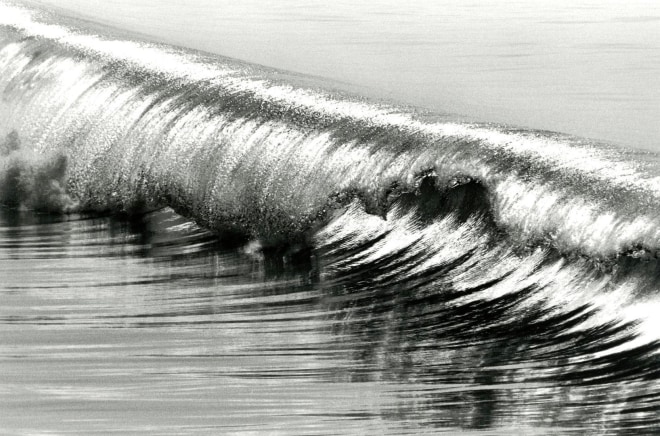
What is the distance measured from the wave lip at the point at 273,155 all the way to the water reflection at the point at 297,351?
300mm

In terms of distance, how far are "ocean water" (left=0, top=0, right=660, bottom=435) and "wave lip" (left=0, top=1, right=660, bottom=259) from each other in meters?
0.02

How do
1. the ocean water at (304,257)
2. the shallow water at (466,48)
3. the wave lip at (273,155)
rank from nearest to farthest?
the ocean water at (304,257), the wave lip at (273,155), the shallow water at (466,48)

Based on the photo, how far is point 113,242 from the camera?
21.8 ft

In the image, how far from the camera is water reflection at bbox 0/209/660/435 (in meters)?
4.08

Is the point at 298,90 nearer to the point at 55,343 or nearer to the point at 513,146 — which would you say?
the point at 513,146

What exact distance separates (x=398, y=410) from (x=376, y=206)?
2330mm

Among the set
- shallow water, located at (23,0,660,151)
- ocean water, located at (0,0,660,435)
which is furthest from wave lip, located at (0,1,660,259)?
shallow water, located at (23,0,660,151)

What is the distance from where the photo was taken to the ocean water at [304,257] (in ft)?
13.9

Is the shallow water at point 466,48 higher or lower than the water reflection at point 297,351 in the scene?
higher

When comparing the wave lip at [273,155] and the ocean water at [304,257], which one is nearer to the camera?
the ocean water at [304,257]

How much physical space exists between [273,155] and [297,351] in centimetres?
237

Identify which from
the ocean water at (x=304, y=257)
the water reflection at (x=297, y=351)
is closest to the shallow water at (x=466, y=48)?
the ocean water at (x=304, y=257)

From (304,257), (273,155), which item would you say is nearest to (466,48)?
(273,155)

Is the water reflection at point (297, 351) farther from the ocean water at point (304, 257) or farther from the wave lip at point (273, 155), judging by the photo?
the wave lip at point (273, 155)
